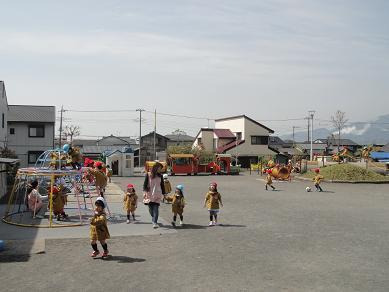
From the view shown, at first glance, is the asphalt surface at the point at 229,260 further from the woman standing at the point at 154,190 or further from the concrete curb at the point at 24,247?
the woman standing at the point at 154,190

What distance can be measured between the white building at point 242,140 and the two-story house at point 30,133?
80.0ft

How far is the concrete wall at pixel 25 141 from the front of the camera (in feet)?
136

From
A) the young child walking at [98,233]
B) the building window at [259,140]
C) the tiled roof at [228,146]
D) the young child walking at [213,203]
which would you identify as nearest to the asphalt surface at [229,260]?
the young child walking at [98,233]

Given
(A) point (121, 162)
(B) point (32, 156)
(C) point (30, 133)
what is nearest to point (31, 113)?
(C) point (30, 133)

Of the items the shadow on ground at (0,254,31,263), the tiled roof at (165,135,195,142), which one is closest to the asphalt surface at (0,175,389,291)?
the shadow on ground at (0,254,31,263)

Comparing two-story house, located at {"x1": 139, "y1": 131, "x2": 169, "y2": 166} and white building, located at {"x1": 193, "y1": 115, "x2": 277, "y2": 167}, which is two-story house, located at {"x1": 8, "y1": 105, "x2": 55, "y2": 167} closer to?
white building, located at {"x1": 193, "y1": 115, "x2": 277, "y2": 167}

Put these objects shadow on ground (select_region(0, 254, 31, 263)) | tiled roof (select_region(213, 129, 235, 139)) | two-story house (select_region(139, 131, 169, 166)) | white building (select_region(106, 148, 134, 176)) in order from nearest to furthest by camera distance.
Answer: shadow on ground (select_region(0, 254, 31, 263)), white building (select_region(106, 148, 134, 176)), tiled roof (select_region(213, 129, 235, 139)), two-story house (select_region(139, 131, 169, 166))

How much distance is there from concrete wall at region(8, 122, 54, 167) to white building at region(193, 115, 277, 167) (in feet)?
80.0

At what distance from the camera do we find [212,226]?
1337 centimetres

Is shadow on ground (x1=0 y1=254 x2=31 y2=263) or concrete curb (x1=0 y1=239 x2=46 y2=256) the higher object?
concrete curb (x1=0 y1=239 x2=46 y2=256)

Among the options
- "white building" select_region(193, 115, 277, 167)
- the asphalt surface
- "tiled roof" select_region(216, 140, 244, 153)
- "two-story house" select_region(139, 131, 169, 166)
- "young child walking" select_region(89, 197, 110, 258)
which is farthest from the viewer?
"two-story house" select_region(139, 131, 169, 166)

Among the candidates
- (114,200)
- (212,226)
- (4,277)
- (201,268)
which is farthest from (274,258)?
(114,200)

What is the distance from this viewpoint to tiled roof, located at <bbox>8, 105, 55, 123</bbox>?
137 feet

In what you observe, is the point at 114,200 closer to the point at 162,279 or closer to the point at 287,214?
the point at 287,214
